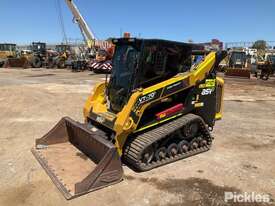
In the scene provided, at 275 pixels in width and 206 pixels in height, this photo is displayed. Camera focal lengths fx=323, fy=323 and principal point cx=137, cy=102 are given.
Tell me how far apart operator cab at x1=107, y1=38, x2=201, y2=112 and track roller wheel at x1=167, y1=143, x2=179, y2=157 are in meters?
1.15

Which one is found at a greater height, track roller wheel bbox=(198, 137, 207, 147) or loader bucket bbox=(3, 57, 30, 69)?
loader bucket bbox=(3, 57, 30, 69)

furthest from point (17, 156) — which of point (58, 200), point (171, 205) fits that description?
point (171, 205)

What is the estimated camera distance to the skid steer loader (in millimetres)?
5258

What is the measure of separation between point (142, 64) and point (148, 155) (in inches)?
62.3

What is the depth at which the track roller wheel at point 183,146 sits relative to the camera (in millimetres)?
5965

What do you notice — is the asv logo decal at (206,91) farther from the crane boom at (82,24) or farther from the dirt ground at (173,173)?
the crane boom at (82,24)

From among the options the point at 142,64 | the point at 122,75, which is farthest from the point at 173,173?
the point at 122,75

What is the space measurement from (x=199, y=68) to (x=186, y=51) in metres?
0.43

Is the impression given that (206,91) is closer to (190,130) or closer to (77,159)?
(190,130)

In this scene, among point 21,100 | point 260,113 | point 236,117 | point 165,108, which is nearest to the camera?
point 165,108

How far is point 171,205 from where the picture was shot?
170 inches

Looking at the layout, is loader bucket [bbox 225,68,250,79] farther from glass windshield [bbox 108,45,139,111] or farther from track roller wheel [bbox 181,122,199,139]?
glass windshield [bbox 108,45,139,111]

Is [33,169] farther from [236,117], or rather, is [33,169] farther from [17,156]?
[236,117]

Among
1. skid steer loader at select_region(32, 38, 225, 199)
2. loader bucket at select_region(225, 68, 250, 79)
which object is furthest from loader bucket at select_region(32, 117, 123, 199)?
loader bucket at select_region(225, 68, 250, 79)
